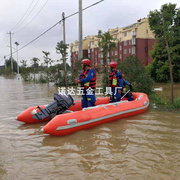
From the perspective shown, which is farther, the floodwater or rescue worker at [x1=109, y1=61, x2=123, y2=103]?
rescue worker at [x1=109, y1=61, x2=123, y2=103]

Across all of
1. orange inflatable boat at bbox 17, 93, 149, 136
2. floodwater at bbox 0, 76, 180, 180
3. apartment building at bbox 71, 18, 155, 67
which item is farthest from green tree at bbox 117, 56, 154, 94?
apartment building at bbox 71, 18, 155, 67

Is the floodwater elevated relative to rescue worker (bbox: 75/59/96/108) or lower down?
lower down

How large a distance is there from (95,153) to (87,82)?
6.94 ft

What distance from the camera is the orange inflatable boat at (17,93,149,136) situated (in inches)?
158

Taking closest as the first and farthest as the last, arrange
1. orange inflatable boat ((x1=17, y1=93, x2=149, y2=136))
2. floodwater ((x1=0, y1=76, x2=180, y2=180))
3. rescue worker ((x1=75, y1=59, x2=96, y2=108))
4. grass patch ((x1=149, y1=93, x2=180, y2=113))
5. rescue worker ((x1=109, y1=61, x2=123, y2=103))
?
1. floodwater ((x1=0, y1=76, x2=180, y2=180))
2. orange inflatable boat ((x1=17, y1=93, x2=149, y2=136))
3. rescue worker ((x1=75, y1=59, x2=96, y2=108))
4. rescue worker ((x1=109, y1=61, x2=123, y2=103))
5. grass patch ((x1=149, y1=93, x2=180, y2=113))

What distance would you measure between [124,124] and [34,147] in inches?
89.4

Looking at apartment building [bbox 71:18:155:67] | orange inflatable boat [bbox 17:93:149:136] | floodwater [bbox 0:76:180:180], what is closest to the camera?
floodwater [bbox 0:76:180:180]

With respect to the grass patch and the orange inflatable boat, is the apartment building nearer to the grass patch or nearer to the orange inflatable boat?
the grass patch

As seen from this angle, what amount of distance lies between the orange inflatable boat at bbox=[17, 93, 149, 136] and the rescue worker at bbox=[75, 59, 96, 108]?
0.31m

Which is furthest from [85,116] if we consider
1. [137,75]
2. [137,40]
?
[137,40]

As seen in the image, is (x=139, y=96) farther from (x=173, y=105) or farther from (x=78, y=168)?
(x=78, y=168)

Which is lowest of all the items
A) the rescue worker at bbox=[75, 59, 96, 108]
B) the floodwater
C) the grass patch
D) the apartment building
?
the floodwater

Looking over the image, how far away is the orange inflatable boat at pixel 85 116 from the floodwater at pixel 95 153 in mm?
160

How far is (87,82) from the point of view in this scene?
16.3 ft
